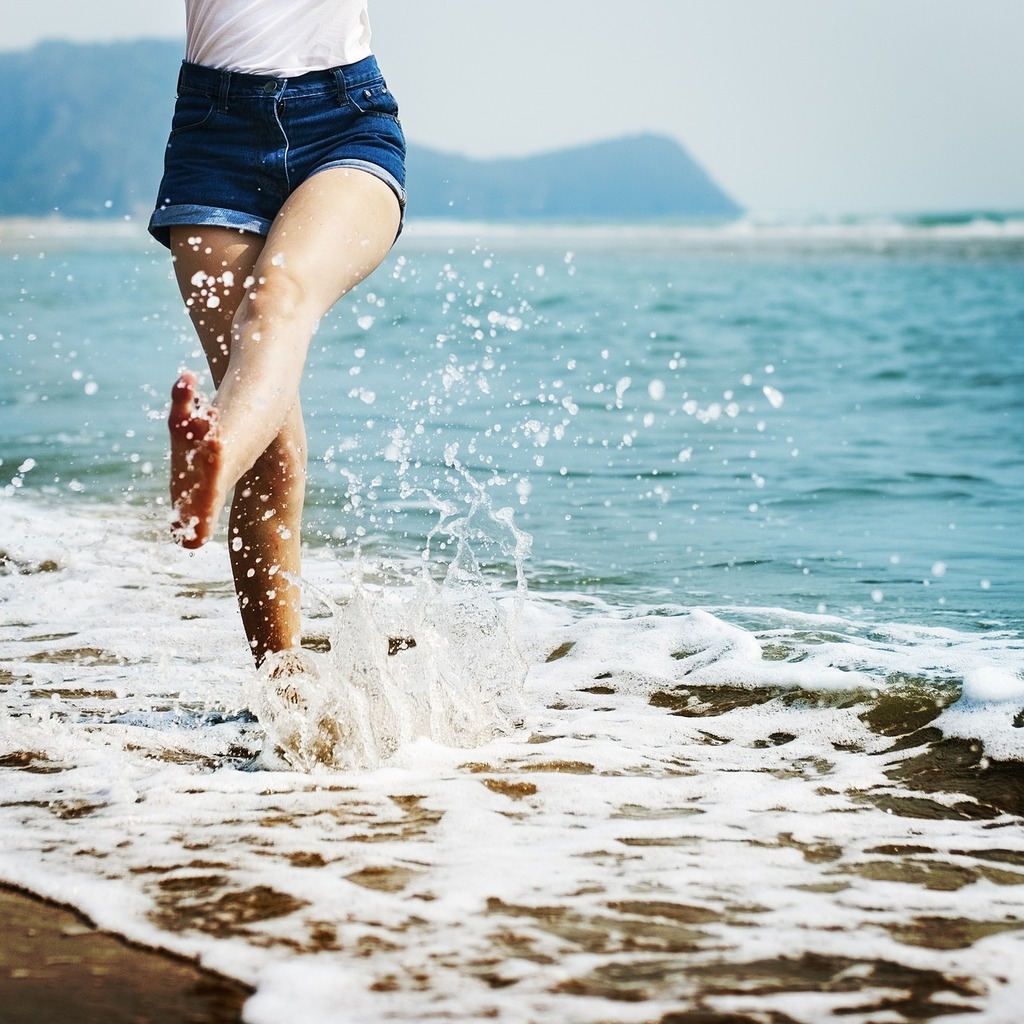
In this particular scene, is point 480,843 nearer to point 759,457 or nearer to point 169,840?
point 169,840

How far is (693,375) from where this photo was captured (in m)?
10.2

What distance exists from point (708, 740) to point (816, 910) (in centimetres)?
97

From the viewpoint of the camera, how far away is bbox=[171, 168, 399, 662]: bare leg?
2.27 metres

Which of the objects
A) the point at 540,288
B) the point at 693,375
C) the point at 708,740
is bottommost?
the point at 708,740

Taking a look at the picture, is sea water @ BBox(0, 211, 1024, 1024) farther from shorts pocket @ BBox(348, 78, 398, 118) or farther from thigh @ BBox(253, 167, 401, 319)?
shorts pocket @ BBox(348, 78, 398, 118)

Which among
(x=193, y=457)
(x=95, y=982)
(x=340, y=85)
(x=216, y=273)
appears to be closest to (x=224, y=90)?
(x=340, y=85)

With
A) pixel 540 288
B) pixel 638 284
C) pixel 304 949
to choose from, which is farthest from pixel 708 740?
pixel 638 284

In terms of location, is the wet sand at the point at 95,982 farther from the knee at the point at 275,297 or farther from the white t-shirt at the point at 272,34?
the white t-shirt at the point at 272,34

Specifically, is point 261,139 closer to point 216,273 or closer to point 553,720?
point 216,273

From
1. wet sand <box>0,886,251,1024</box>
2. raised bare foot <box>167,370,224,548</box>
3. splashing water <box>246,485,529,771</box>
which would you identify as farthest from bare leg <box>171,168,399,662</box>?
wet sand <box>0,886,251,1024</box>

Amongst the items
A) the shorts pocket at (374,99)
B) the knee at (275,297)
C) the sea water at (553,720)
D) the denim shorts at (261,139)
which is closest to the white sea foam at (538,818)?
the sea water at (553,720)

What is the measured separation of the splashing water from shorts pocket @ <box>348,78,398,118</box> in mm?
990

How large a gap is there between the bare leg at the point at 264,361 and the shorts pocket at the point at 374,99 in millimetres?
170

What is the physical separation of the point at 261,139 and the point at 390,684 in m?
1.17
